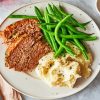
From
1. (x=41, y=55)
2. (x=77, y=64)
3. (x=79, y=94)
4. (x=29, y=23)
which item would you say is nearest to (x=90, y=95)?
(x=79, y=94)

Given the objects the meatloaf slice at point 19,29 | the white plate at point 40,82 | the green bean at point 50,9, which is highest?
the green bean at point 50,9

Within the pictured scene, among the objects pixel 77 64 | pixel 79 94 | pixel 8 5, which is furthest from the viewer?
pixel 8 5

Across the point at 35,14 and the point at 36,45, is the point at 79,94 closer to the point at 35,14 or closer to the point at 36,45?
the point at 36,45

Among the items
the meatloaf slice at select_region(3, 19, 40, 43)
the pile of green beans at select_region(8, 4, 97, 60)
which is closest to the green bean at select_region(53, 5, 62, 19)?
the pile of green beans at select_region(8, 4, 97, 60)

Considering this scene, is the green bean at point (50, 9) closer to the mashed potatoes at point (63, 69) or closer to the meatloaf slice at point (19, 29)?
the meatloaf slice at point (19, 29)

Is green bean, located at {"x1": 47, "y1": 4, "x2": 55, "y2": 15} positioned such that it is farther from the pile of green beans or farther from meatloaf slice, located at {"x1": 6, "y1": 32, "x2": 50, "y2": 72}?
meatloaf slice, located at {"x1": 6, "y1": 32, "x2": 50, "y2": 72}

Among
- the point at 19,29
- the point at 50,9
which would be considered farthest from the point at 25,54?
the point at 50,9

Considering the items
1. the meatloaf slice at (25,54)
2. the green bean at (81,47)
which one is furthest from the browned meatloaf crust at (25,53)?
the green bean at (81,47)
